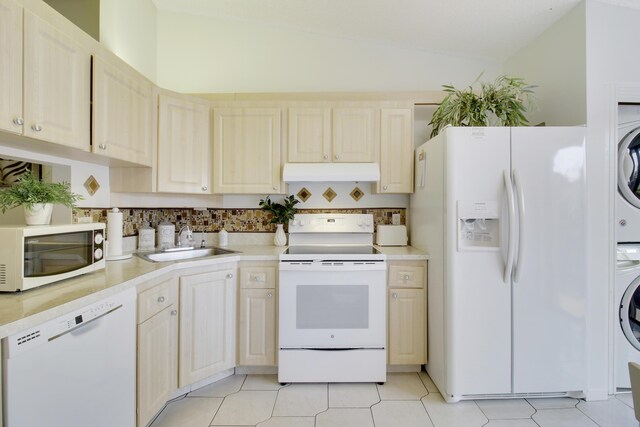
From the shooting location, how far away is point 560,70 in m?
2.08

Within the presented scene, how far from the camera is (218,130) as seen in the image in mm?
2340

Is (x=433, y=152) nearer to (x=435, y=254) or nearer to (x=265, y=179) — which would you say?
(x=435, y=254)

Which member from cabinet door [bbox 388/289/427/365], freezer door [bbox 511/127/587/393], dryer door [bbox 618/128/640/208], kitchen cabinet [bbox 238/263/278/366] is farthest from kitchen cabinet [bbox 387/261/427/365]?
dryer door [bbox 618/128/640/208]

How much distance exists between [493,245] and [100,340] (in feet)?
7.00

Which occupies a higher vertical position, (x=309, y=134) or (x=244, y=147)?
(x=309, y=134)

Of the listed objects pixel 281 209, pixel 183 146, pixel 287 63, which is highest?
pixel 287 63

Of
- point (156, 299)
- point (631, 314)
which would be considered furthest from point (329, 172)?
point (631, 314)

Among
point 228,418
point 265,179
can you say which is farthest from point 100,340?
point 265,179

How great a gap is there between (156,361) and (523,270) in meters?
2.23

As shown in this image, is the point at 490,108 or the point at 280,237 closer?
the point at 490,108

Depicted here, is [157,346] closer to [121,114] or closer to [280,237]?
[280,237]

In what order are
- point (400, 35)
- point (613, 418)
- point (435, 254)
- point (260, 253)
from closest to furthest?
1. point (613, 418)
2. point (435, 254)
3. point (260, 253)
4. point (400, 35)

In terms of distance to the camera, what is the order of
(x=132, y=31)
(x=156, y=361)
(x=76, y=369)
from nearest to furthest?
1. (x=76, y=369)
2. (x=156, y=361)
3. (x=132, y=31)

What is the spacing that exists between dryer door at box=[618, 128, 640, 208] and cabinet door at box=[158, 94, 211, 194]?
9.64 ft
